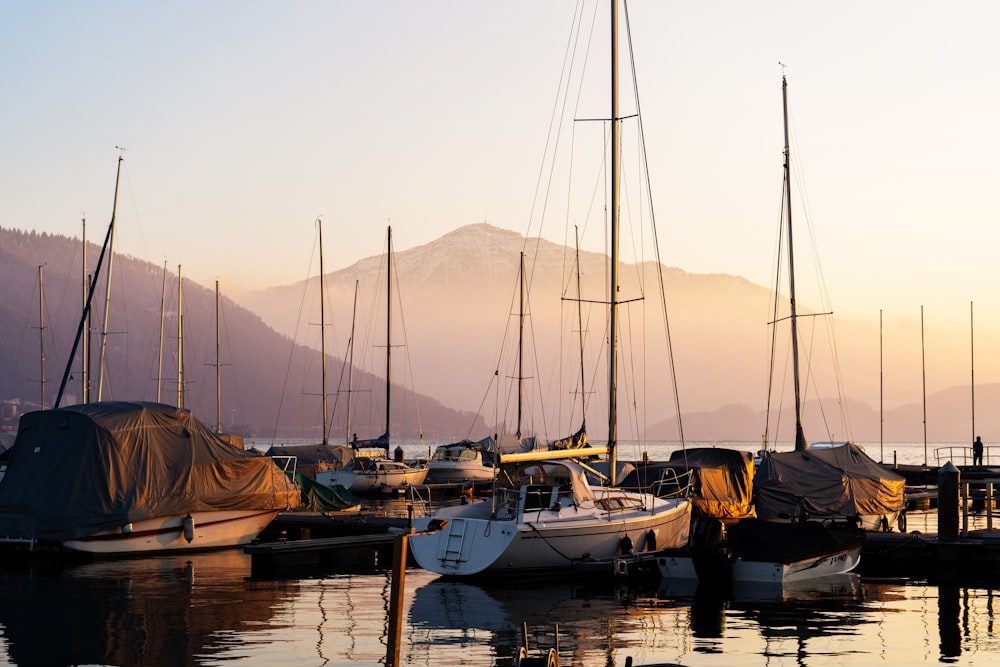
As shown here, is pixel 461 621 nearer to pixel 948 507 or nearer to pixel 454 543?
pixel 454 543

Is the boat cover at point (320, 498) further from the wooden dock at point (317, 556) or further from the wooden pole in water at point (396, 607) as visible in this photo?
the wooden pole in water at point (396, 607)

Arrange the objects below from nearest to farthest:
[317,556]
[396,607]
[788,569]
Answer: [396,607]
[788,569]
[317,556]

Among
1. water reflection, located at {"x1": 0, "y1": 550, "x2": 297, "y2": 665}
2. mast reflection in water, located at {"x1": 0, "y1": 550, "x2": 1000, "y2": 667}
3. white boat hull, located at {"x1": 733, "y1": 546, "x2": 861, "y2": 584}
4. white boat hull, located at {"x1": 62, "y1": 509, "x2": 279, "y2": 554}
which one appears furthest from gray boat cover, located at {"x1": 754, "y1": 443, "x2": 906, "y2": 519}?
water reflection, located at {"x1": 0, "y1": 550, "x2": 297, "y2": 665}

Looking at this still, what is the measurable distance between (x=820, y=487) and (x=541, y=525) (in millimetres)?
15427

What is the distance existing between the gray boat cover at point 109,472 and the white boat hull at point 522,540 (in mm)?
9083

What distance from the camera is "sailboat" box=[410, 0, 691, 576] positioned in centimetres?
3072

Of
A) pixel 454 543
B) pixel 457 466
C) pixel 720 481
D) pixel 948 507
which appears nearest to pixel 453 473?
pixel 457 466

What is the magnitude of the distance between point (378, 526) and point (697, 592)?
14489mm

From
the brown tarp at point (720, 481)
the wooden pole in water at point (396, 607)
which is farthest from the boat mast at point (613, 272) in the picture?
the wooden pole in water at point (396, 607)

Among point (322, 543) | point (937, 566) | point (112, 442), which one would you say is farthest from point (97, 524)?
point (937, 566)

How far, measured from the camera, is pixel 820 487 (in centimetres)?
4259

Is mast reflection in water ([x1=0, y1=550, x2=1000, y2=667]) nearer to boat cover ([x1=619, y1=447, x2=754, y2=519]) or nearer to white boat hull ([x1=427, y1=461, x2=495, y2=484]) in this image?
boat cover ([x1=619, y1=447, x2=754, y2=519])

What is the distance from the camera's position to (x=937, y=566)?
35.2 meters

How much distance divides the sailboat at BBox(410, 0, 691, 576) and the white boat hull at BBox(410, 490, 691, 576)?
25 mm
